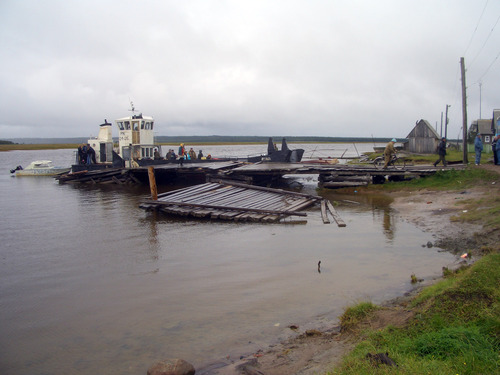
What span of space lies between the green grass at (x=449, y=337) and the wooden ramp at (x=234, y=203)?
10.3 m

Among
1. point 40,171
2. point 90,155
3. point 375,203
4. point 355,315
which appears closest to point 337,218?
point 375,203

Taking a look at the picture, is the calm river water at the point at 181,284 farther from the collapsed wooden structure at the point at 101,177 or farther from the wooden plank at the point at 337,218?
the collapsed wooden structure at the point at 101,177

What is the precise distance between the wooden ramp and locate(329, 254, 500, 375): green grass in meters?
10.3

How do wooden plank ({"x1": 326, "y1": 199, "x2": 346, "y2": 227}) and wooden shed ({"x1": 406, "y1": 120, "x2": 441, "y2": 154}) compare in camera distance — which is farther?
wooden shed ({"x1": 406, "y1": 120, "x2": 441, "y2": 154})

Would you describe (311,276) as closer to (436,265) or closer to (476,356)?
(436,265)

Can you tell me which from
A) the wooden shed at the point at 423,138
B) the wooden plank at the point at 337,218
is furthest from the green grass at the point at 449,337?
the wooden shed at the point at 423,138

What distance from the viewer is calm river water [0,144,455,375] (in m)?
6.57

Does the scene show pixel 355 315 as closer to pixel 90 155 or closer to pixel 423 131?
pixel 90 155

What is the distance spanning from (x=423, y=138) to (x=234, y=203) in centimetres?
3088

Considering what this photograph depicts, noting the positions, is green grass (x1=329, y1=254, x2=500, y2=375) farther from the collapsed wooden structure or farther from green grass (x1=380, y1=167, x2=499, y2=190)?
the collapsed wooden structure

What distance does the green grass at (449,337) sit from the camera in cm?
419

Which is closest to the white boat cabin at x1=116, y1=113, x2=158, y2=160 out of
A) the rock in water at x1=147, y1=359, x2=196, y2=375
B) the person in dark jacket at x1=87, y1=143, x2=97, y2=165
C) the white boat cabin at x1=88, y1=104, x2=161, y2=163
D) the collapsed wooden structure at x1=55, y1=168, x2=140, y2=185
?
the white boat cabin at x1=88, y1=104, x2=161, y2=163

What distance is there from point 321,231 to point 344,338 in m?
8.13

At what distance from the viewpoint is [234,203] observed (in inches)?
711
